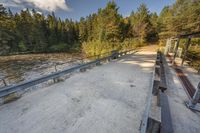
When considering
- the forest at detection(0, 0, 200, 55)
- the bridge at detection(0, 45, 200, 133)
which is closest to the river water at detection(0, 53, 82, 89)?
the bridge at detection(0, 45, 200, 133)

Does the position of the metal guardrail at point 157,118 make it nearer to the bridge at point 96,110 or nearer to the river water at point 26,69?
the bridge at point 96,110

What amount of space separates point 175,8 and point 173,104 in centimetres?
2694

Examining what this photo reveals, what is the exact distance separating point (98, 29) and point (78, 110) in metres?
29.0

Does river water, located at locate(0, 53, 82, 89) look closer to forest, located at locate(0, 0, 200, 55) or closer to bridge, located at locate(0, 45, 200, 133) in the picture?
bridge, located at locate(0, 45, 200, 133)

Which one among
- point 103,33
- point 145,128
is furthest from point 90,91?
point 103,33

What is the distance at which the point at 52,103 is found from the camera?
324cm

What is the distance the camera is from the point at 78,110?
294 cm

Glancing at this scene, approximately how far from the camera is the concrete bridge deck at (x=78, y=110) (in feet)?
7.82

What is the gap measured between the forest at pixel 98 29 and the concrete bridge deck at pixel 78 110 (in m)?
18.4

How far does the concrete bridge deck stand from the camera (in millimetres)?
2383

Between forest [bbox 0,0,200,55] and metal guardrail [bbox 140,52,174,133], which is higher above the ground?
forest [bbox 0,0,200,55]

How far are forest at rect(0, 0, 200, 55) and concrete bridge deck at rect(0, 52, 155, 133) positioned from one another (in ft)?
60.5

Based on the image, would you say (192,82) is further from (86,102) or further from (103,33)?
(103,33)

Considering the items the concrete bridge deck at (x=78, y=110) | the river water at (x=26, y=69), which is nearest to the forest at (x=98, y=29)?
the river water at (x=26, y=69)
